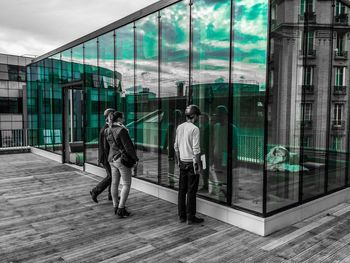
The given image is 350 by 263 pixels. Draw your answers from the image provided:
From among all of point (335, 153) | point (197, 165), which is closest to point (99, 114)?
point (197, 165)

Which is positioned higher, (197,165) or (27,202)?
(197,165)

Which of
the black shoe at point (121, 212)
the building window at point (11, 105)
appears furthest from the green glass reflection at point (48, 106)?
the building window at point (11, 105)

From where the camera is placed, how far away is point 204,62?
5.00 metres

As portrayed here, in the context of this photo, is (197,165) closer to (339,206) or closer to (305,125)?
(305,125)

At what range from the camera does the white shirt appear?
4.17 meters

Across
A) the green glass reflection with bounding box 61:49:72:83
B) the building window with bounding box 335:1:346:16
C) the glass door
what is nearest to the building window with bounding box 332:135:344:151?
the building window with bounding box 335:1:346:16

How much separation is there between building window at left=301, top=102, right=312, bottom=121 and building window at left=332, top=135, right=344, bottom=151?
118cm

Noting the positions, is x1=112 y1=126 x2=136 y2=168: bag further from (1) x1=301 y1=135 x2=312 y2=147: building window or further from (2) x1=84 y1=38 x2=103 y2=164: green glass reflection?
(2) x1=84 y1=38 x2=103 y2=164: green glass reflection

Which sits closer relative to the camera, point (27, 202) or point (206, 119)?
point (206, 119)

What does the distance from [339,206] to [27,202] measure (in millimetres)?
5884

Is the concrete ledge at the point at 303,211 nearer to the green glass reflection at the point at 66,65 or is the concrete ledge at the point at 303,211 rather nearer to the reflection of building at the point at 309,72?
the reflection of building at the point at 309,72

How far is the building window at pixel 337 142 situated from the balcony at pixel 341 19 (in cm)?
221

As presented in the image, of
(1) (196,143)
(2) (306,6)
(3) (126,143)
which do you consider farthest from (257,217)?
(2) (306,6)

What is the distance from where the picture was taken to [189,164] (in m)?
4.30
